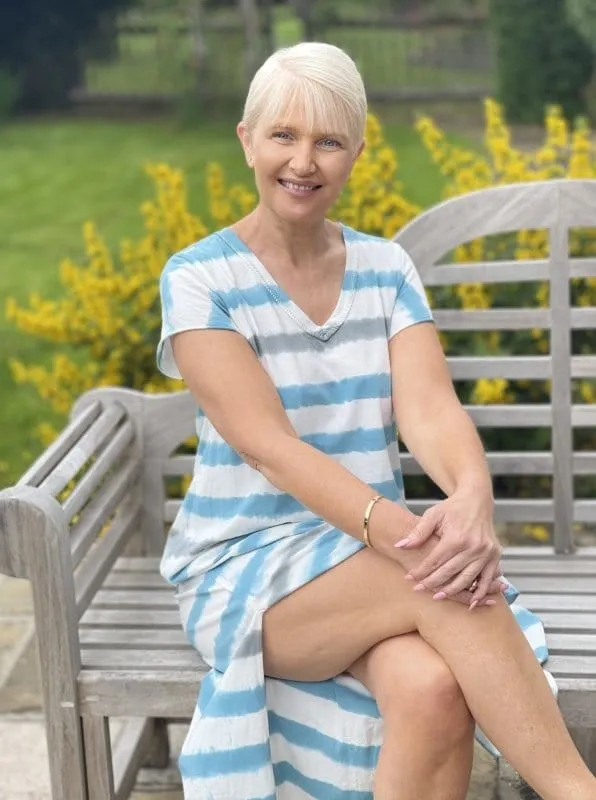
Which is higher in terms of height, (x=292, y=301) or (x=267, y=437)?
(x=292, y=301)

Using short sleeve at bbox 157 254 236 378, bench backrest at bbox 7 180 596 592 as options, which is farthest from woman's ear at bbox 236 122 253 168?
bench backrest at bbox 7 180 596 592

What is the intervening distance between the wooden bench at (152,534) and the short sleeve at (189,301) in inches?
15.1

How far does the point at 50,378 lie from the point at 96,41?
105 inches

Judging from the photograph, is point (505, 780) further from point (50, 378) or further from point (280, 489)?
point (50, 378)

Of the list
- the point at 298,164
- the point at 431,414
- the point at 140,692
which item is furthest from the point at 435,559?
the point at 298,164

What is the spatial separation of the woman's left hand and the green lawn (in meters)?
4.42

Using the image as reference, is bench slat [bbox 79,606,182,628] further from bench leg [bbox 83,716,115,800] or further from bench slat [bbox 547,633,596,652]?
bench slat [bbox 547,633,596,652]

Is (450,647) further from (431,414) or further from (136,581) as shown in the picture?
(136,581)

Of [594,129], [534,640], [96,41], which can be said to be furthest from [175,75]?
[534,640]

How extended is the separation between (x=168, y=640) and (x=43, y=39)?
4.69 meters

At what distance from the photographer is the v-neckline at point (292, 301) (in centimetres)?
249

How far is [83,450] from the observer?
8.86 ft

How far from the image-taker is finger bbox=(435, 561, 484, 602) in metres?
2.20

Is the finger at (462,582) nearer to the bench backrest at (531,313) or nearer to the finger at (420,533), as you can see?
the finger at (420,533)
